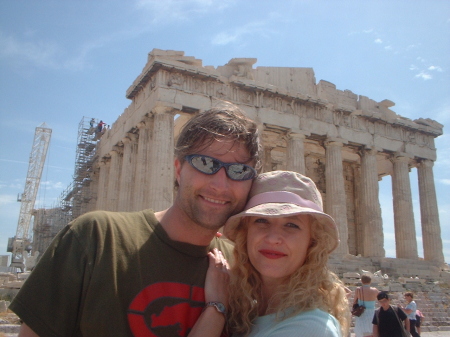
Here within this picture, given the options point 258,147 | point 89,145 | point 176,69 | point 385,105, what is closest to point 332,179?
point 385,105

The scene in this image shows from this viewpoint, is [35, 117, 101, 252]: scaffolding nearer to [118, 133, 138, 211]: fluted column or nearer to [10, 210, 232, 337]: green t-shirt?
[118, 133, 138, 211]: fluted column

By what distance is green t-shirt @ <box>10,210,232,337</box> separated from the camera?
2.06m

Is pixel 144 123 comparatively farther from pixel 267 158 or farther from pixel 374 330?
pixel 374 330

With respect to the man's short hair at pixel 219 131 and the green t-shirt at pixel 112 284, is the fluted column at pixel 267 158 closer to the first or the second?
the man's short hair at pixel 219 131

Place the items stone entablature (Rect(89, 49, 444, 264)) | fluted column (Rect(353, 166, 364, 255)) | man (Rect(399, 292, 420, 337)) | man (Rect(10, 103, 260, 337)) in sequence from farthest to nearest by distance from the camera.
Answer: fluted column (Rect(353, 166, 364, 255)), stone entablature (Rect(89, 49, 444, 264)), man (Rect(399, 292, 420, 337)), man (Rect(10, 103, 260, 337))

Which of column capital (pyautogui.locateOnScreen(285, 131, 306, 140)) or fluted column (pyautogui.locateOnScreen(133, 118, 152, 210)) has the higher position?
column capital (pyautogui.locateOnScreen(285, 131, 306, 140))

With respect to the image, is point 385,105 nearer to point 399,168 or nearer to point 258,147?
point 399,168

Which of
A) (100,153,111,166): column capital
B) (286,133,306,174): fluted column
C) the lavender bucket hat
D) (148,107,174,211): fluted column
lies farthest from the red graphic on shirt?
(100,153,111,166): column capital

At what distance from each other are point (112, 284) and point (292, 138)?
1886cm

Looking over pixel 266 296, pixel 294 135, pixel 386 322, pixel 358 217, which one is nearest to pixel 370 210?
pixel 358 217

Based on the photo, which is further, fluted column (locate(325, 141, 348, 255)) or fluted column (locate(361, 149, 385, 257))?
fluted column (locate(361, 149, 385, 257))

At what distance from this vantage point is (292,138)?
67.4ft

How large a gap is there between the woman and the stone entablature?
14.3 metres

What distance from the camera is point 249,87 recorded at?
19.6 metres
